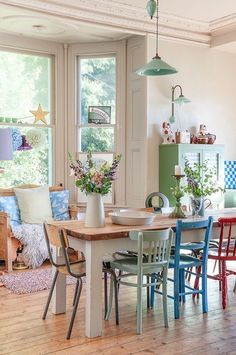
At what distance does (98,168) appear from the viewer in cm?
353

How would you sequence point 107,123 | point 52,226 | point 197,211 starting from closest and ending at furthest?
point 52,226, point 197,211, point 107,123

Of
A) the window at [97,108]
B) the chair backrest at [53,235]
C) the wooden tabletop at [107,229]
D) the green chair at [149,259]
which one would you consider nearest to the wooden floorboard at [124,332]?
the green chair at [149,259]

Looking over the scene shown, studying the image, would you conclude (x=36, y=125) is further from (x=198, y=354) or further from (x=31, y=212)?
(x=198, y=354)

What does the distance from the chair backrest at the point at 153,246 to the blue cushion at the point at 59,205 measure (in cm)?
277

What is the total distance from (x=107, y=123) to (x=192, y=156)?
143 cm

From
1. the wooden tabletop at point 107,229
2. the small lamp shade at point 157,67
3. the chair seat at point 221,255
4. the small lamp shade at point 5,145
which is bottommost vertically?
the chair seat at point 221,255

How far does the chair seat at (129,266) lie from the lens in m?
3.35

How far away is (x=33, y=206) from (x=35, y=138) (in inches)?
49.9

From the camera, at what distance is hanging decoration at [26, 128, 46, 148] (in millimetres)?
6609

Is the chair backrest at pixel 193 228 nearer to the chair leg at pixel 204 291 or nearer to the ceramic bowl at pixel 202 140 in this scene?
the chair leg at pixel 204 291

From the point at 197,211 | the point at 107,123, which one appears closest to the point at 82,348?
the point at 197,211

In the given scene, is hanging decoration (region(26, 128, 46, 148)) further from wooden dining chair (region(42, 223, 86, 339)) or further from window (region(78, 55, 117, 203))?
wooden dining chair (region(42, 223, 86, 339))

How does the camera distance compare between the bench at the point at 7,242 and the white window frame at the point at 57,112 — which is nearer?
the bench at the point at 7,242

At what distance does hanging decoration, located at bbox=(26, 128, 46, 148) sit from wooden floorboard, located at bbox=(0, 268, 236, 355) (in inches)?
118
